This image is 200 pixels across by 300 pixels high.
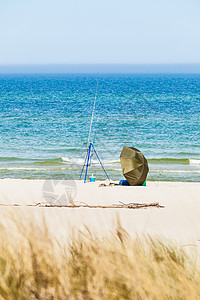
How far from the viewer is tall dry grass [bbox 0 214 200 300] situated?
3.26 meters

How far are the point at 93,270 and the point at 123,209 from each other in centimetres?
793

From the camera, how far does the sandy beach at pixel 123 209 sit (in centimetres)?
954

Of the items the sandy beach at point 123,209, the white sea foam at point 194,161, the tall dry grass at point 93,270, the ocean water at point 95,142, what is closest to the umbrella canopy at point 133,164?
the sandy beach at point 123,209

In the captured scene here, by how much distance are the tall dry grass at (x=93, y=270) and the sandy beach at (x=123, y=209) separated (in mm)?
4602

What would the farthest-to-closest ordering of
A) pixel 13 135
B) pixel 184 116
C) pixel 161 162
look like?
pixel 184 116 → pixel 13 135 → pixel 161 162

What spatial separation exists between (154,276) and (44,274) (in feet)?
2.72

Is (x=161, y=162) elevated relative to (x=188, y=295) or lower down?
lower down

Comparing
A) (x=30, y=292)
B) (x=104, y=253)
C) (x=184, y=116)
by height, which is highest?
(x=104, y=253)

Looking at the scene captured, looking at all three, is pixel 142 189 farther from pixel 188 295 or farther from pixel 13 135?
pixel 13 135

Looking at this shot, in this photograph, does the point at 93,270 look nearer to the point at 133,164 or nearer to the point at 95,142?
the point at 133,164

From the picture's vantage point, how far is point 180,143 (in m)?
26.2

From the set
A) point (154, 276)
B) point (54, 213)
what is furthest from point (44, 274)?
point (54, 213)

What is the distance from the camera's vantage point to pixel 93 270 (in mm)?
3447

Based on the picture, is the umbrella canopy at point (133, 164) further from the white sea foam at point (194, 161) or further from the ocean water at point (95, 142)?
the white sea foam at point (194, 161)
